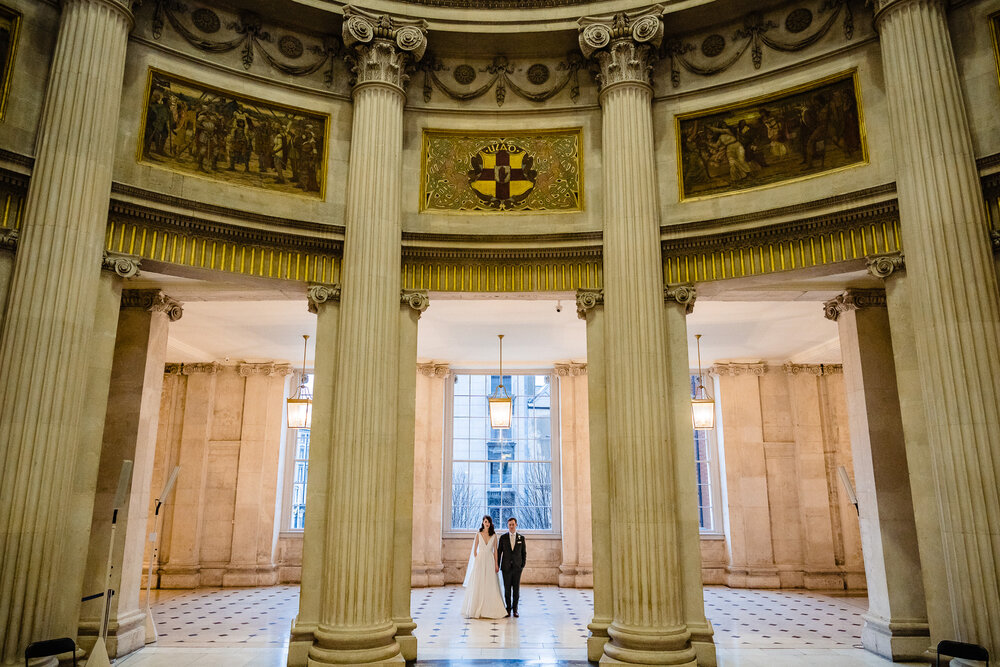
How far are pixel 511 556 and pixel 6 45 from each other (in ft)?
33.9

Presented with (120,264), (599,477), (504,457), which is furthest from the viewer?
(504,457)

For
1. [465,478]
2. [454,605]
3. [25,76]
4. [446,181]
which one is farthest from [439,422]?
[25,76]

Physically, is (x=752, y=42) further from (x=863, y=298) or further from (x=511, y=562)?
(x=511, y=562)

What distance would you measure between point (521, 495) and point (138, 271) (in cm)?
1143

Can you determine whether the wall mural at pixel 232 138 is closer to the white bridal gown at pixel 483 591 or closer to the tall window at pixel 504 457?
the white bridal gown at pixel 483 591

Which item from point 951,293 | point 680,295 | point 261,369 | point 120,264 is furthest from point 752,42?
point 261,369

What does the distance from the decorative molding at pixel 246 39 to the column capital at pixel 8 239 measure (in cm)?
314

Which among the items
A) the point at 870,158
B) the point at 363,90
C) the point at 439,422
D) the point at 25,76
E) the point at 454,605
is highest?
the point at 363,90

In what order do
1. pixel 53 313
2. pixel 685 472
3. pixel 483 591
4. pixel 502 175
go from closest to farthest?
pixel 53 313
pixel 685 472
pixel 502 175
pixel 483 591

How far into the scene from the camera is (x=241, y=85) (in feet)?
28.1

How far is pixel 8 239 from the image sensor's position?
6547mm

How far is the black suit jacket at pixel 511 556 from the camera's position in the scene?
11.7 meters

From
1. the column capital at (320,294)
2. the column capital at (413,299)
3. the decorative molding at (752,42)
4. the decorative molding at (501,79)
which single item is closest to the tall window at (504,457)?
the column capital at (413,299)

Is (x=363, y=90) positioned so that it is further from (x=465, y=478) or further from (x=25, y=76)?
(x=465, y=478)
